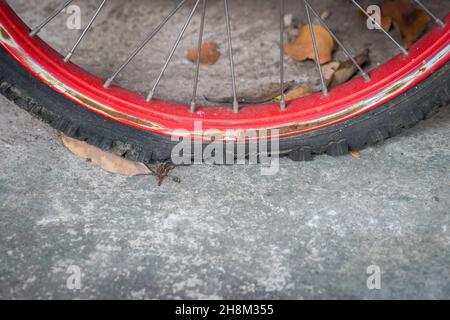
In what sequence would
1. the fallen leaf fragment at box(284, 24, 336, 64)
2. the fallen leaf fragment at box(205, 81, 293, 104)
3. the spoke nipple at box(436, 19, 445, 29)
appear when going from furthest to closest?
1. the fallen leaf fragment at box(284, 24, 336, 64)
2. the fallen leaf fragment at box(205, 81, 293, 104)
3. the spoke nipple at box(436, 19, 445, 29)

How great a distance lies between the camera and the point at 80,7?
A: 2.09m

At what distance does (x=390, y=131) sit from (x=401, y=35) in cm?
53

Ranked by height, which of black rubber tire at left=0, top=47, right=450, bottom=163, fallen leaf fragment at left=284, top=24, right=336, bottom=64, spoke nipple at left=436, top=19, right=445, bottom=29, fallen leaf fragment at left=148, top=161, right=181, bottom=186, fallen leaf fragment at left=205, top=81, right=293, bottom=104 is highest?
fallen leaf fragment at left=284, top=24, right=336, bottom=64

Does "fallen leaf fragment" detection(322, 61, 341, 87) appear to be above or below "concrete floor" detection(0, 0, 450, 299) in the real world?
above

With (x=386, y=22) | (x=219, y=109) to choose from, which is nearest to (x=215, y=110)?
(x=219, y=109)

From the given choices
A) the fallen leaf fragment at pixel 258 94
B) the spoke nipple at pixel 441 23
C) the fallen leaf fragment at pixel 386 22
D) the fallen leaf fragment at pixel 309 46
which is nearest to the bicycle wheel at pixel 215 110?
the spoke nipple at pixel 441 23

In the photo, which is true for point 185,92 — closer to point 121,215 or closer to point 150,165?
point 150,165

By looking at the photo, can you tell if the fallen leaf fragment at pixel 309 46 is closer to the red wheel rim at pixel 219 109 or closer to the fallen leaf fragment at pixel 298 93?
the fallen leaf fragment at pixel 298 93

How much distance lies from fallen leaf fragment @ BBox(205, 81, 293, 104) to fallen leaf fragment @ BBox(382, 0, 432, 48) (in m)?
0.36

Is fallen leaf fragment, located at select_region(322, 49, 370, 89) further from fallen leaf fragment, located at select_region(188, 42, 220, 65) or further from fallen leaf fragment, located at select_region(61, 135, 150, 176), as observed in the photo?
fallen leaf fragment, located at select_region(61, 135, 150, 176)

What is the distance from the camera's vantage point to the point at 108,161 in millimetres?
1501

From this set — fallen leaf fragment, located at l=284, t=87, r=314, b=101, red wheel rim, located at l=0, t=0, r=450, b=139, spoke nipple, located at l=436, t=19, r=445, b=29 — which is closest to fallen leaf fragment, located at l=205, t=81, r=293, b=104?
fallen leaf fragment, located at l=284, t=87, r=314, b=101

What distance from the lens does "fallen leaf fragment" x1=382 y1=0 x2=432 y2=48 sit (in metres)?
1.88
